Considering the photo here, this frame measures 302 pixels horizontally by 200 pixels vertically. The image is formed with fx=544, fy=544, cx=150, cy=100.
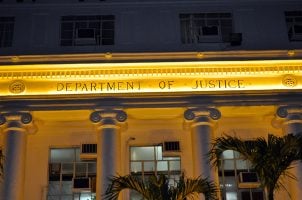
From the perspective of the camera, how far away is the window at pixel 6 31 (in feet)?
73.6

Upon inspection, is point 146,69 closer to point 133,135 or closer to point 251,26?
point 133,135

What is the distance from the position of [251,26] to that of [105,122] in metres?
7.51

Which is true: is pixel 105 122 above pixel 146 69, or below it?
below

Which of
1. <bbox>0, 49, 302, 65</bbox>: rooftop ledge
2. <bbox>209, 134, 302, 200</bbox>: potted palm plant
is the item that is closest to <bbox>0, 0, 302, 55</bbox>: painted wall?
<bbox>0, 49, 302, 65</bbox>: rooftop ledge

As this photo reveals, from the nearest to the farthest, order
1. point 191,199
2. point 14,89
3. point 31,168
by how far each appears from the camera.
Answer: point 191,199 < point 14,89 < point 31,168

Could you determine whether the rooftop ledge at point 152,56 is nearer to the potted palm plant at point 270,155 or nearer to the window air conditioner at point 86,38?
the window air conditioner at point 86,38

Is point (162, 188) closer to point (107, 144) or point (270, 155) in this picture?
point (270, 155)

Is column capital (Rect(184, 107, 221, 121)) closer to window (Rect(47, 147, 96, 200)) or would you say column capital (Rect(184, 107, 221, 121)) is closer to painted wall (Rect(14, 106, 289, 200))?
painted wall (Rect(14, 106, 289, 200))

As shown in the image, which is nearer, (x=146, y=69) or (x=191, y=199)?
(x=191, y=199)

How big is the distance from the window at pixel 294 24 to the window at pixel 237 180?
5.47 m

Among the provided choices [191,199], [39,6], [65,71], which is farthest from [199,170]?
[39,6]

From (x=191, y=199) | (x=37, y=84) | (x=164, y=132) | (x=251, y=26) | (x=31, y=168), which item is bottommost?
(x=191, y=199)

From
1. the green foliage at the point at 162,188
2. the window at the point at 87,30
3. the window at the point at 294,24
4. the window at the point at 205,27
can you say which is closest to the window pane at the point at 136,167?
the window at the point at 87,30

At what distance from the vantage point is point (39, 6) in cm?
2291
